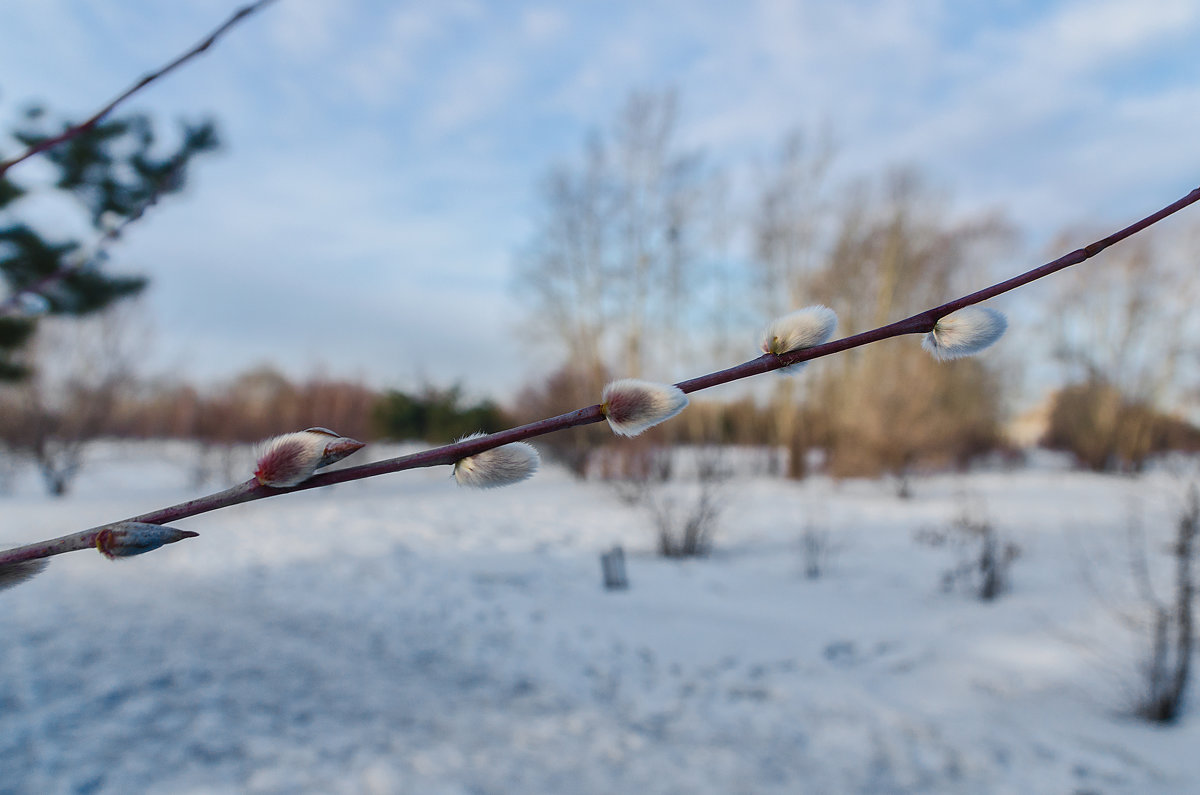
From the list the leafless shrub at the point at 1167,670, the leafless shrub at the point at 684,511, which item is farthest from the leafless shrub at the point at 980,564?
the leafless shrub at the point at 684,511

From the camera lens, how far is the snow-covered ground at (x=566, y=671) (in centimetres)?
275

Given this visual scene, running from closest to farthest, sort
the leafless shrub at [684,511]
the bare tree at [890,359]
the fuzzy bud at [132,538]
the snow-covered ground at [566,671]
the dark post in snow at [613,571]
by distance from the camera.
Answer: the fuzzy bud at [132,538], the snow-covered ground at [566,671], the dark post in snow at [613,571], the leafless shrub at [684,511], the bare tree at [890,359]

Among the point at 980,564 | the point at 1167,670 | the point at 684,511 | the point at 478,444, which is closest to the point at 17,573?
the point at 478,444

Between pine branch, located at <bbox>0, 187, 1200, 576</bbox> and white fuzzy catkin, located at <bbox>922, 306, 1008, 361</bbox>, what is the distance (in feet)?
0.05

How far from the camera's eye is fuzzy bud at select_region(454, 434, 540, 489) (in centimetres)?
47

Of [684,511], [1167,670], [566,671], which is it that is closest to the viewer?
[1167,670]

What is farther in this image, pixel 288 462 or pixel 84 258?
pixel 84 258

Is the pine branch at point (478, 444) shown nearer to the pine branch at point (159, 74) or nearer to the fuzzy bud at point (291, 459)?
the fuzzy bud at point (291, 459)

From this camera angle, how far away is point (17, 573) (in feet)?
1.52

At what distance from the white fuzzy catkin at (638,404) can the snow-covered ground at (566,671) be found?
8.67ft

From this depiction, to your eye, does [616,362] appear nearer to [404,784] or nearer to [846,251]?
[846,251]

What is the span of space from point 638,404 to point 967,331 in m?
0.25

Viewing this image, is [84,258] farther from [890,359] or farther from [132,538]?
[890,359]

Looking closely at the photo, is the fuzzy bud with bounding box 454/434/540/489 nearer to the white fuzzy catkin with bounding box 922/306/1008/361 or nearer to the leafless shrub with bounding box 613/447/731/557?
the white fuzzy catkin with bounding box 922/306/1008/361
